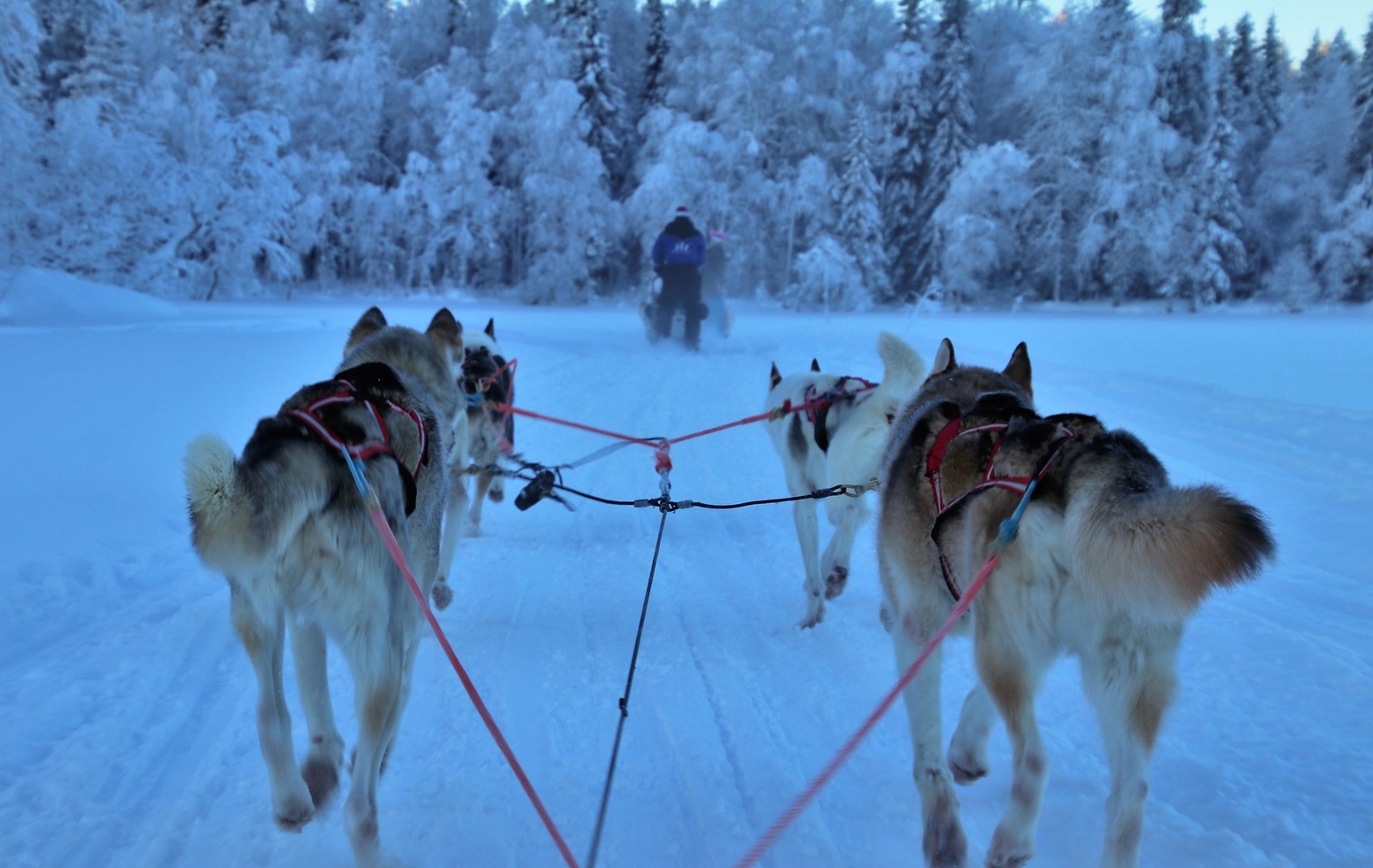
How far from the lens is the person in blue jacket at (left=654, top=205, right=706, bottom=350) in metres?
16.5

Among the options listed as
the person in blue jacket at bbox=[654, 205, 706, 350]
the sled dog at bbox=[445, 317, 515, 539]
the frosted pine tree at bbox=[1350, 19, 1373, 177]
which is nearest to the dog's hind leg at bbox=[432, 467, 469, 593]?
the sled dog at bbox=[445, 317, 515, 539]

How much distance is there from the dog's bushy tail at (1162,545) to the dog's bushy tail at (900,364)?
203 cm

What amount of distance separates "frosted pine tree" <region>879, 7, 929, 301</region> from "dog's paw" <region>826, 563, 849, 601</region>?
30088mm

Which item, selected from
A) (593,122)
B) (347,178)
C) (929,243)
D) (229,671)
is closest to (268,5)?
(347,178)

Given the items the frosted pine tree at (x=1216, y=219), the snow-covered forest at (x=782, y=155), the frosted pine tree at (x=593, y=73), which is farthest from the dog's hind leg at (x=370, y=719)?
the frosted pine tree at (x=1216, y=219)

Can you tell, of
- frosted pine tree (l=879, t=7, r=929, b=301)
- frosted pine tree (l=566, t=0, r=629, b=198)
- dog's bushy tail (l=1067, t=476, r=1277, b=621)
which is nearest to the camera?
dog's bushy tail (l=1067, t=476, r=1277, b=621)

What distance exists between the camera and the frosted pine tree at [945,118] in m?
32.5

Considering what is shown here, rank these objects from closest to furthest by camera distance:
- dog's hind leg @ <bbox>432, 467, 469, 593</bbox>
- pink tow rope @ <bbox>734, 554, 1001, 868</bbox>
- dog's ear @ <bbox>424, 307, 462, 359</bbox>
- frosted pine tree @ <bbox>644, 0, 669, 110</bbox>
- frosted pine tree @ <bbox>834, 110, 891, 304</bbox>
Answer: pink tow rope @ <bbox>734, 554, 1001, 868</bbox>
dog's ear @ <bbox>424, 307, 462, 359</bbox>
dog's hind leg @ <bbox>432, 467, 469, 593</bbox>
frosted pine tree @ <bbox>834, 110, 891, 304</bbox>
frosted pine tree @ <bbox>644, 0, 669, 110</bbox>

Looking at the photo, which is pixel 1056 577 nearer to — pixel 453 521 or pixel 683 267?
pixel 453 521

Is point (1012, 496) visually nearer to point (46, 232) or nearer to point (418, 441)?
point (418, 441)

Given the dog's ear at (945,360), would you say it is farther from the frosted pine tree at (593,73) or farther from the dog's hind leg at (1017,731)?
the frosted pine tree at (593,73)

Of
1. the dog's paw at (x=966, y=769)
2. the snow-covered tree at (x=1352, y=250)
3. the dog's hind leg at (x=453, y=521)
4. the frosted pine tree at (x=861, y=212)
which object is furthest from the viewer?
the frosted pine tree at (x=861, y=212)

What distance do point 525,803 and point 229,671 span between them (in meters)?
1.55

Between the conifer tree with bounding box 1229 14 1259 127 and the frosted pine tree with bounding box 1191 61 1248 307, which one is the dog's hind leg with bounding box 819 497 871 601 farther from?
the conifer tree with bounding box 1229 14 1259 127
